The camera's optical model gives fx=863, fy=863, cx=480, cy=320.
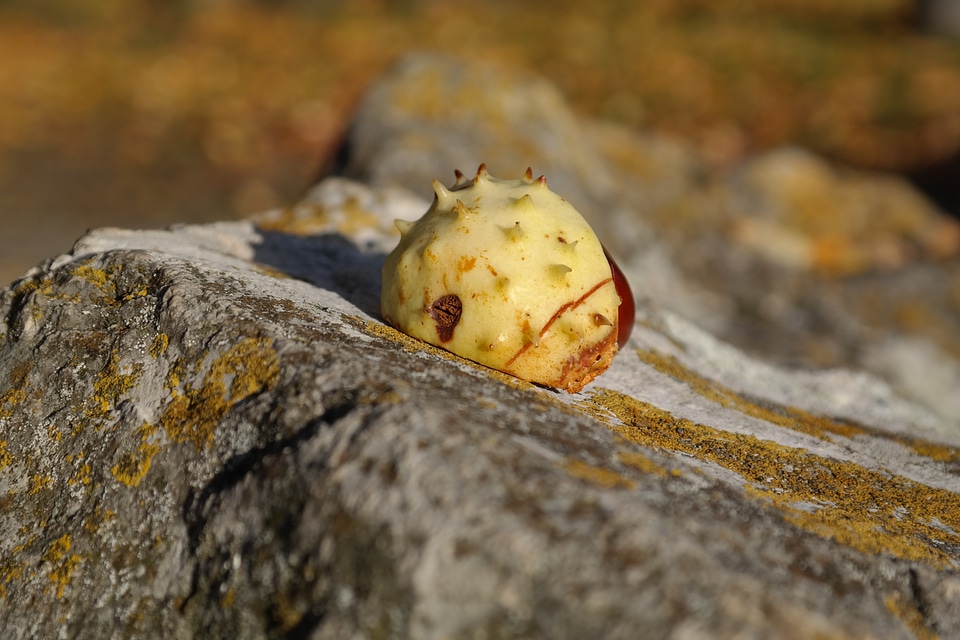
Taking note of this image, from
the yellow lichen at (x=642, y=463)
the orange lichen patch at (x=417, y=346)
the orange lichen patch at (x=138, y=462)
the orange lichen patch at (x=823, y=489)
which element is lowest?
the orange lichen patch at (x=138, y=462)

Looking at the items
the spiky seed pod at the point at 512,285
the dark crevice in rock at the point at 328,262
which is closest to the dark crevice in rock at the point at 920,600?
the spiky seed pod at the point at 512,285

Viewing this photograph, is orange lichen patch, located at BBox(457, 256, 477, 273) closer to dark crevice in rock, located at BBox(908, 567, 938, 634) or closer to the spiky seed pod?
the spiky seed pod

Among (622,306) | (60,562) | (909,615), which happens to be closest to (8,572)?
(60,562)

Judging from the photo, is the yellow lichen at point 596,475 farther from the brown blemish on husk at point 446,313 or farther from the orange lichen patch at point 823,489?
the brown blemish on husk at point 446,313

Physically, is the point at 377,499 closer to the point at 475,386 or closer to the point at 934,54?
the point at 475,386

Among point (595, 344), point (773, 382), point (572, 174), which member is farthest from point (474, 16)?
point (595, 344)

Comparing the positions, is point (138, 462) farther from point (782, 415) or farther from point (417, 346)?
point (782, 415)

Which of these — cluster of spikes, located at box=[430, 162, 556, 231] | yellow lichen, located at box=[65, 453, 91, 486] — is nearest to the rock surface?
yellow lichen, located at box=[65, 453, 91, 486]
